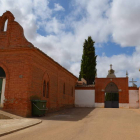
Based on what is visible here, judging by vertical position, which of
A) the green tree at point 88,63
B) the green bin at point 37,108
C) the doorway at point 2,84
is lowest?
the green bin at point 37,108

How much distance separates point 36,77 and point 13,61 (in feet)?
7.11

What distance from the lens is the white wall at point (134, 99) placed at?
89.9ft

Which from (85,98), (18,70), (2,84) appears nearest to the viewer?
(18,70)

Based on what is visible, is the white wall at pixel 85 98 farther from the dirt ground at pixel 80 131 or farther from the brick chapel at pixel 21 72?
the dirt ground at pixel 80 131

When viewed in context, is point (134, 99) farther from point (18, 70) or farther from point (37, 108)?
point (18, 70)

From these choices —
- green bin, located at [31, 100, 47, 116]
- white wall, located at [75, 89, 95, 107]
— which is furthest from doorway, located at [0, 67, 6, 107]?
white wall, located at [75, 89, 95, 107]

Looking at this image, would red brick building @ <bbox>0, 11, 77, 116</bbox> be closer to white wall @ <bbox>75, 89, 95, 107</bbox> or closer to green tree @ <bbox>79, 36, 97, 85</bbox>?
white wall @ <bbox>75, 89, 95, 107</bbox>

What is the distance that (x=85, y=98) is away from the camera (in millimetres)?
29203

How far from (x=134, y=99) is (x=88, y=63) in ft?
40.4

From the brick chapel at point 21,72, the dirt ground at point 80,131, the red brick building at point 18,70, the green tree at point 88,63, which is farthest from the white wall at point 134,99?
the dirt ground at point 80,131

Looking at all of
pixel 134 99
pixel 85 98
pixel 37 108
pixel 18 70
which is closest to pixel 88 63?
pixel 85 98

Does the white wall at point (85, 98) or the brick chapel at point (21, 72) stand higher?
the brick chapel at point (21, 72)

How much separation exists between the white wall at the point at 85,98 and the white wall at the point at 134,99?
577 cm

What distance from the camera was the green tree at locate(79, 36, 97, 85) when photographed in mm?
35781
